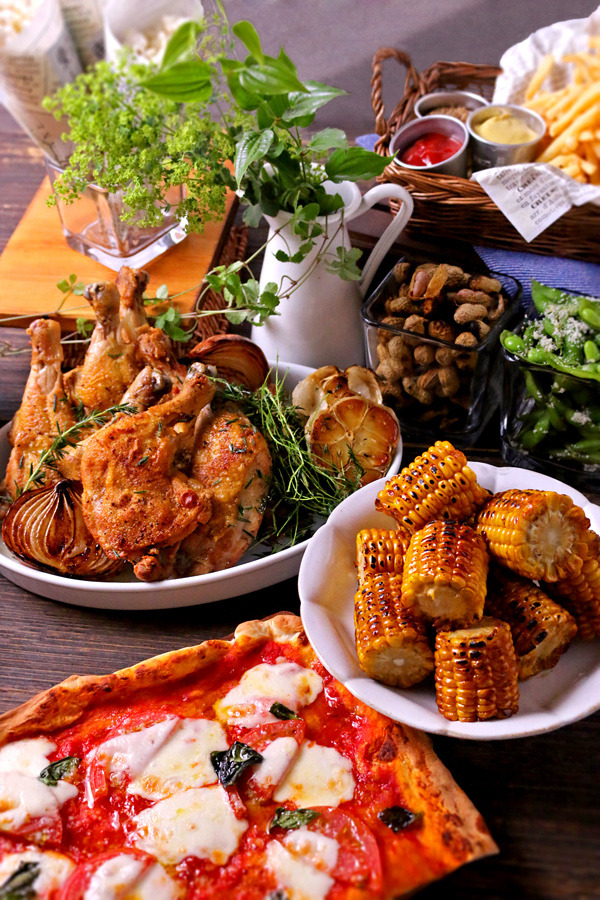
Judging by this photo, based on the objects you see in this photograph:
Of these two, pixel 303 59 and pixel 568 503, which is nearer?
pixel 568 503

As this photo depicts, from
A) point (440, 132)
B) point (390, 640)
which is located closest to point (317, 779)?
point (390, 640)

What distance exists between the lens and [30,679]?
1.80 meters

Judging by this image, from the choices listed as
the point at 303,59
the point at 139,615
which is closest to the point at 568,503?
the point at 139,615

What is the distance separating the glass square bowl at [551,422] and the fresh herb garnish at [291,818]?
46.4 inches

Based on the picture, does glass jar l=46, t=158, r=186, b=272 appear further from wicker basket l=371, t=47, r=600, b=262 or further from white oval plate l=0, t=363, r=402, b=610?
white oval plate l=0, t=363, r=402, b=610

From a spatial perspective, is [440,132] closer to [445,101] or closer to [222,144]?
[445,101]

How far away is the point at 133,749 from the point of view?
4.93ft

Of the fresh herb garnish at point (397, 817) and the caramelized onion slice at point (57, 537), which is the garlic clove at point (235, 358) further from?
the fresh herb garnish at point (397, 817)

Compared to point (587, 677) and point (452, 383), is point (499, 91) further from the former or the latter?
point (587, 677)

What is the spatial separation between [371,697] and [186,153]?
4.59ft

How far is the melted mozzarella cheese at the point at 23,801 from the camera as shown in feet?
4.59

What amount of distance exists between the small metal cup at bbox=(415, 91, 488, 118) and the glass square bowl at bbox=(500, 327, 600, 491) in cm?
149

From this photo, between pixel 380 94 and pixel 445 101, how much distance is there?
0.99 ft

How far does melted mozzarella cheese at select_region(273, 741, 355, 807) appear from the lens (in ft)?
4.76
